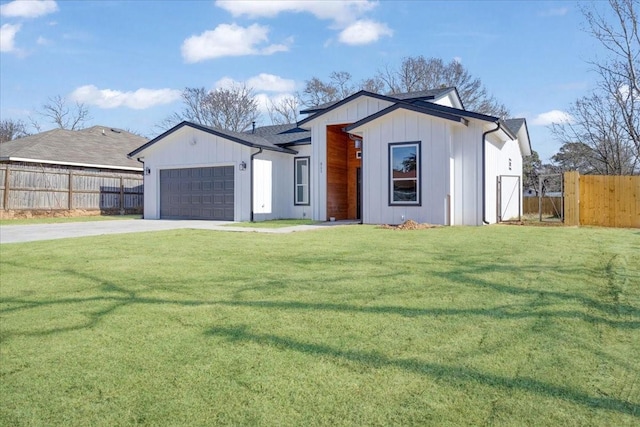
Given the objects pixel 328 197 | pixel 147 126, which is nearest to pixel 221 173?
pixel 328 197

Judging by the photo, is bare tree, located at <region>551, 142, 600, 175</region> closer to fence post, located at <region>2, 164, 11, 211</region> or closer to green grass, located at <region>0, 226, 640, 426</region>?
green grass, located at <region>0, 226, 640, 426</region>

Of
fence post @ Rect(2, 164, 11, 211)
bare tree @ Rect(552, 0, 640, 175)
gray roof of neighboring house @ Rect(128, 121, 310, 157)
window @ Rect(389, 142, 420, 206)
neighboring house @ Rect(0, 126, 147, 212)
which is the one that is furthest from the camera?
neighboring house @ Rect(0, 126, 147, 212)

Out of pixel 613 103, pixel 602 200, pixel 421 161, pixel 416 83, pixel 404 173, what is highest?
pixel 416 83

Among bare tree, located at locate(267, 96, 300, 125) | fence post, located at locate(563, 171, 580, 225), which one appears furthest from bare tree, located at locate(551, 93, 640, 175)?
bare tree, located at locate(267, 96, 300, 125)

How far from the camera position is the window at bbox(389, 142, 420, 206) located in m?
12.7

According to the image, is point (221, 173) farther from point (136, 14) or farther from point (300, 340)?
point (300, 340)

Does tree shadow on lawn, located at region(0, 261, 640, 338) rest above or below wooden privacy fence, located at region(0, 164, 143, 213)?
below

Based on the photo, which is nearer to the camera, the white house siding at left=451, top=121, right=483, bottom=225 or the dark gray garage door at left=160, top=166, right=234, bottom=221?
the white house siding at left=451, top=121, right=483, bottom=225

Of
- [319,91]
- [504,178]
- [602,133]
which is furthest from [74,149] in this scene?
[602,133]

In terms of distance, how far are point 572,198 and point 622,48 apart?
790 cm

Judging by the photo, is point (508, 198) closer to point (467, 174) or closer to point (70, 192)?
point (467, 174)

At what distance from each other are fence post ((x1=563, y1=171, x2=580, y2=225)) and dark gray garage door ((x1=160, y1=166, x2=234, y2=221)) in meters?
11.0

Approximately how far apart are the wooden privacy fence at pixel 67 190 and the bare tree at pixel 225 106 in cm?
1685

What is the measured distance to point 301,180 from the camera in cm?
1723
